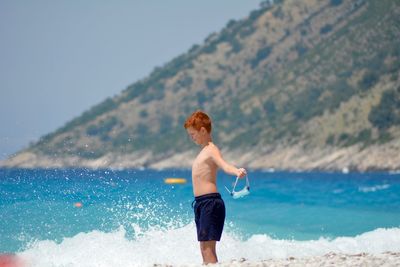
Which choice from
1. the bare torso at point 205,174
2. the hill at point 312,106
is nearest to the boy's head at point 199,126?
the bare torso at point 205,174

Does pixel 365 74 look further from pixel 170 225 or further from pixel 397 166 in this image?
pixel 170 225

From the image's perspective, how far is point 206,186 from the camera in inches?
439

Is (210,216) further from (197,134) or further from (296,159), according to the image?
(296,159)

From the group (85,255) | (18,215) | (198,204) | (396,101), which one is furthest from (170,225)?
(396,101)

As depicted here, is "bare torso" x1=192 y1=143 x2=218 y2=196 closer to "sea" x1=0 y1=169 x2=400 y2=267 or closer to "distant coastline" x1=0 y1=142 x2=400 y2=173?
"sea" x1=0 y1=169 x2=400 y2=267

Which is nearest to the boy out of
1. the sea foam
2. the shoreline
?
the shoreline

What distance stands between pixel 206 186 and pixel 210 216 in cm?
35

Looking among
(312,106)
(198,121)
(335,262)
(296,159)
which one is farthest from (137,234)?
(312,106)

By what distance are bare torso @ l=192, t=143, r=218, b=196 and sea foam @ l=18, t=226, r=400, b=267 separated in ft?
14.2

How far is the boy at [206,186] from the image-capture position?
11.0 m

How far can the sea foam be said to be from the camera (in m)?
15.8

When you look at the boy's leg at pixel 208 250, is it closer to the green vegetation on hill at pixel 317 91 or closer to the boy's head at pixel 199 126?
the boy's head at pixel 199 126

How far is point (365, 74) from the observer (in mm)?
138750

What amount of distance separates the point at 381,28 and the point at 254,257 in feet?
450
